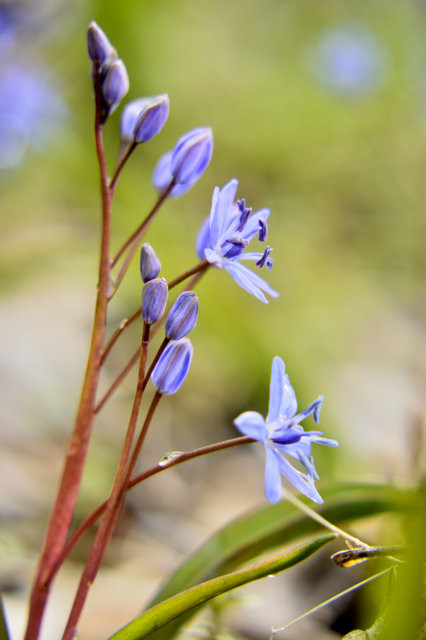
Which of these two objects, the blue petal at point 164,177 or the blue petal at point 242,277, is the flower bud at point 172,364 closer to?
the blue petal at point 242,277

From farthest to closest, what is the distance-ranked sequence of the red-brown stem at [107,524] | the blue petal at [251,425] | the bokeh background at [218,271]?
the bokeh background at [218,271]
the red-brown stem at [107,524]
the blue petal at [251,425]

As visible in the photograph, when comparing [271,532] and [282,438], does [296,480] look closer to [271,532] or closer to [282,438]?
[282,438]

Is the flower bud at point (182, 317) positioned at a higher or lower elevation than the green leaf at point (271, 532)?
higher

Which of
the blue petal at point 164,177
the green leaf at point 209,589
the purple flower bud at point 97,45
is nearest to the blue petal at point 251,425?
the green leaf at point 209,589

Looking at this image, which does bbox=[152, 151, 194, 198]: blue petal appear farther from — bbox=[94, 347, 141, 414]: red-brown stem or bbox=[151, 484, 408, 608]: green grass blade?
bbox=[151, 484, 408, 608]: green grass blade

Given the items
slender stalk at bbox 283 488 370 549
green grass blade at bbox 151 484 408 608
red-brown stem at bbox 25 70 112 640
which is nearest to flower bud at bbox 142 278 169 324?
red-brown stem at bbox 25 70 112 640

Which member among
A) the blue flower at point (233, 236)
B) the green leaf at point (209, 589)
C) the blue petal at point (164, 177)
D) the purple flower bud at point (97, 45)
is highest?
the purple flower bud at point (97, 45)
